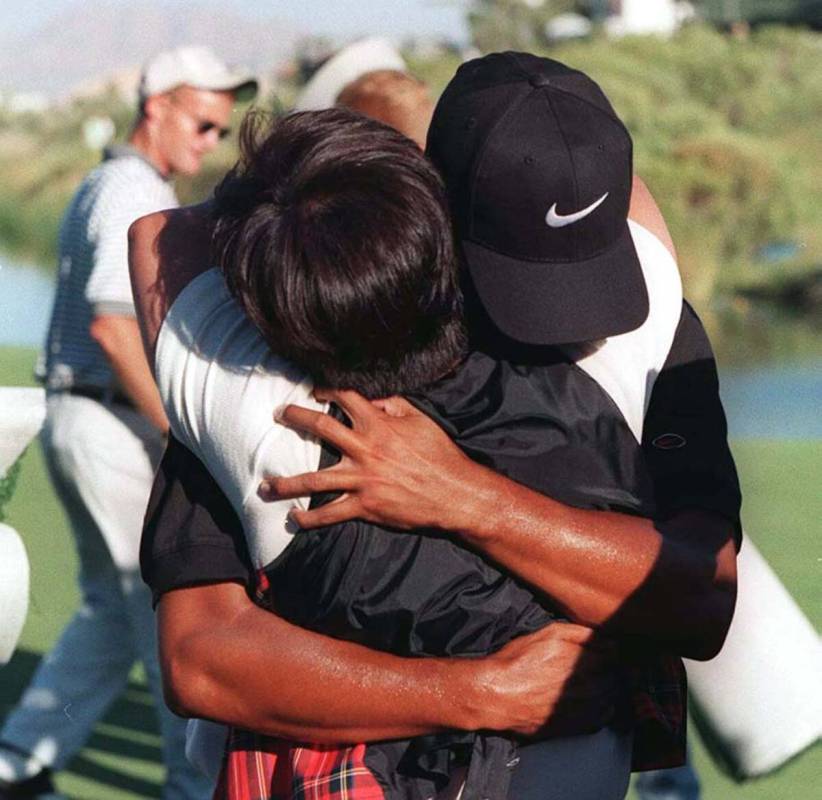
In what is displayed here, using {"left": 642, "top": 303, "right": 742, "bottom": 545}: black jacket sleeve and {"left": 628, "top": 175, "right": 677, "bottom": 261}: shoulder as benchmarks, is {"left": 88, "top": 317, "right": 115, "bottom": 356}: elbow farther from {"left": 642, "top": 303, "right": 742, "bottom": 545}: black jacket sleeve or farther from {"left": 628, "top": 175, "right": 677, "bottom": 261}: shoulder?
{"left": 642, "top": 303, "right": 742, "bottom": 545}: black jacket sleeve

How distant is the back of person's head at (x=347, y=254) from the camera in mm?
1567

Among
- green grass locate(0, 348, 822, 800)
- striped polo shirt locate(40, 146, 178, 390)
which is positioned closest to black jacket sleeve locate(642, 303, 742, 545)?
green grass locate(0, 348, 822, 800)

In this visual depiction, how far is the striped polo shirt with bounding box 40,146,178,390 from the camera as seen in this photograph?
12.3 ft

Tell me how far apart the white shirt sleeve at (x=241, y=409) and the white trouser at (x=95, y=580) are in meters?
2.06

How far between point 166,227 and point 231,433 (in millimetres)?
353

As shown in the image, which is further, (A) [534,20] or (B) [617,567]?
(A) [534,20]

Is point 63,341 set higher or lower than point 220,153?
higher

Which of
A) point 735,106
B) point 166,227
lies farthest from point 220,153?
point 166,227

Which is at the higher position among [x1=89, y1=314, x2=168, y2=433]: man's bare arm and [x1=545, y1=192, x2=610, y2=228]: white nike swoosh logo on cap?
[x1=545, y1=192, x2=610, y2=228]: white nike swoosh logo on cap

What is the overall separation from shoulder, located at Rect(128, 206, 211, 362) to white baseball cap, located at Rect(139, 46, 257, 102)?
2516 mm

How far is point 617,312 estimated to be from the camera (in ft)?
5.75

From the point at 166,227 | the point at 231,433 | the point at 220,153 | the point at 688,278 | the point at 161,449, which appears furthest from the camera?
the point at 688,278

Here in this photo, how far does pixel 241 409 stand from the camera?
1699 millimetres

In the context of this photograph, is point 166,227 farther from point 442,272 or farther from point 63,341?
point 63,341
